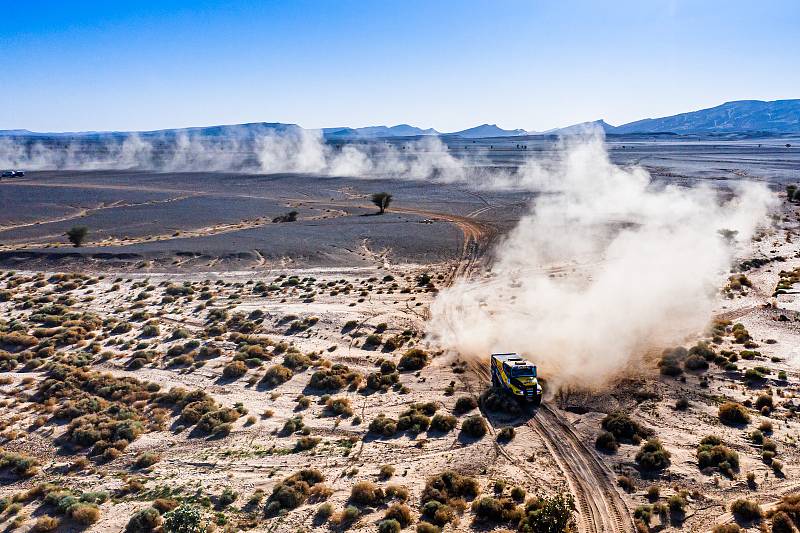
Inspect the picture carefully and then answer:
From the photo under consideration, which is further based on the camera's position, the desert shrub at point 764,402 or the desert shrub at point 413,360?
the desert shrub at point 413,360

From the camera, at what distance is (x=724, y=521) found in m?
18.6

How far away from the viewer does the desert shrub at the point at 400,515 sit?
18.8 metres

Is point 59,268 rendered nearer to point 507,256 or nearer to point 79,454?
point 79,454

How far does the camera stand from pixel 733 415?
25.2m

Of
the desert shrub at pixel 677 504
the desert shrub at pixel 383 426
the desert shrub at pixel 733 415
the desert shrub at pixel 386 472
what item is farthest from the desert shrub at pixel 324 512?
the desert shrub at pixel 733 415

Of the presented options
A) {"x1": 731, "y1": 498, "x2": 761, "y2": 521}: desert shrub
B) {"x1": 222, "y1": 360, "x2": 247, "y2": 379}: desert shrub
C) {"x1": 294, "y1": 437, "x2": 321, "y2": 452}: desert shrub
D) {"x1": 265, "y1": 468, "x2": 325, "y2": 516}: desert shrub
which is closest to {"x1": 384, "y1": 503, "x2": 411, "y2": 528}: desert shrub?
{"x1": 265, "y1": 468, "x2": 325, "y2": 516}: desert shrub

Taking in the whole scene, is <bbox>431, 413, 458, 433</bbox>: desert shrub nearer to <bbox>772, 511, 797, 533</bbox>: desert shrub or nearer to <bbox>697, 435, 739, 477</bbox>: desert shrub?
<bbox>697, 435, 739, 477</bbox>: desert shrub

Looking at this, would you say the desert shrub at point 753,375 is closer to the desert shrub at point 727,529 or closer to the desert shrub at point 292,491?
the desert shrub at point 727,529

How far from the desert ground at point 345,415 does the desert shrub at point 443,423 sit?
11cm

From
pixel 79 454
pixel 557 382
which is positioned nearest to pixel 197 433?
pixel 79 454

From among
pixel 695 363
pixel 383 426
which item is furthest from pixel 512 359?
pixel 695 363

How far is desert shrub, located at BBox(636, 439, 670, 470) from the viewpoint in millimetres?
21922

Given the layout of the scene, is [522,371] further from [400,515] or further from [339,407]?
[400,515]

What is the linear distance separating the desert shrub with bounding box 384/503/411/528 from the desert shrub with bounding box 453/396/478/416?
28.3 feet
